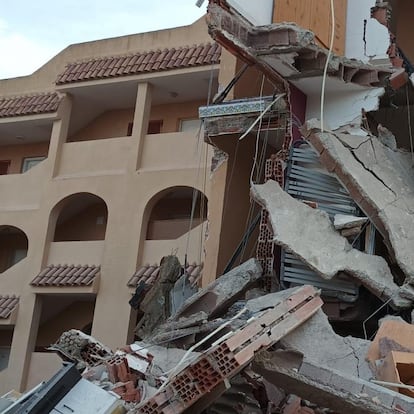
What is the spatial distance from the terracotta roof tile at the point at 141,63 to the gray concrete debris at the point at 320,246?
715 cm

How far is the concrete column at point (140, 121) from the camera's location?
18047 mm

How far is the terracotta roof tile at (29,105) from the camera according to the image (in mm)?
19922

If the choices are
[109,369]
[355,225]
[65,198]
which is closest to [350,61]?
[355,225]

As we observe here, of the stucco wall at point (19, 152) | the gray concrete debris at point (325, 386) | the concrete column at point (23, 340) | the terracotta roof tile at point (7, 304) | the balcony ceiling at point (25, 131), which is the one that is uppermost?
the balcony ceiling at point (25, 131)

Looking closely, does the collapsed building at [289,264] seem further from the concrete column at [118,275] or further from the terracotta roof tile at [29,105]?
the terracotta roof tile at [29,105]

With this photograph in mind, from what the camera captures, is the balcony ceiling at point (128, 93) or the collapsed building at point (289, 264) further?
the balcony ceiling at point (128, 93)

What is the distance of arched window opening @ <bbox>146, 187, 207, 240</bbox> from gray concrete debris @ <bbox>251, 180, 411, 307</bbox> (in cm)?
592

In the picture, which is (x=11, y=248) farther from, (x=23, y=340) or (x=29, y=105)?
(x=23, y=340)

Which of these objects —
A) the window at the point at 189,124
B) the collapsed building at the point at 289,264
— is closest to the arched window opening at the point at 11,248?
the window at the point at 189,124

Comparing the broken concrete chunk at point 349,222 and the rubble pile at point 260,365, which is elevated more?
the broken concrete chunk at point 349,222

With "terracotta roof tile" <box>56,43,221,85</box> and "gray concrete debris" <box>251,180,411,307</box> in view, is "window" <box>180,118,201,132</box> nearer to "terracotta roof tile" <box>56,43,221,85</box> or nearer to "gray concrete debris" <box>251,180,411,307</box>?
"terracotta roof tile" <box>56,43,221,85</box>

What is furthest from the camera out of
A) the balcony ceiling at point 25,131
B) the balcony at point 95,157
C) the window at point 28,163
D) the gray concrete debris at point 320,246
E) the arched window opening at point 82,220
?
the window at point 28,163

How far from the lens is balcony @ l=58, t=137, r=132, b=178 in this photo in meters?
18.4

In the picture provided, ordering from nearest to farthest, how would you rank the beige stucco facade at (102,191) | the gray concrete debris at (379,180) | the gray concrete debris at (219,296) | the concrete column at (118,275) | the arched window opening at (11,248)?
the gray concrete debris at (379,180), the gray concrete debris at (219,296), the concrete column at (118,275), the beige stucco facade at (102,191), the arched window opening at (11,248)
